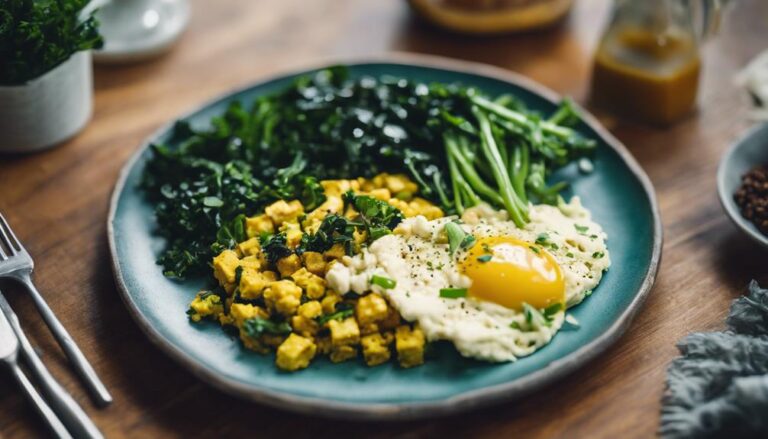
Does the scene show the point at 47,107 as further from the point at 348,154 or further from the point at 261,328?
the point at 261,328

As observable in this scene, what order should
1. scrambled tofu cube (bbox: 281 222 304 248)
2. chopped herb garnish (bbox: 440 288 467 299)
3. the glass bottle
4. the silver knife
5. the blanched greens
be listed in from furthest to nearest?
1. the glass bottle
2. the blanched greens
3. scrambled tofu cube (bbox: 281 222 304 248)
4. chopped herb garnish (bbox: 440 288 467 299)
5. the silver knife

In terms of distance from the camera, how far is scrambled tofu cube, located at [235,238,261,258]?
2.93 metres

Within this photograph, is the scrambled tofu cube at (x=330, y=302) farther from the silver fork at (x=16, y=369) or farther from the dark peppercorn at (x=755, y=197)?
the dark peppercorn at (x=755, y=197)

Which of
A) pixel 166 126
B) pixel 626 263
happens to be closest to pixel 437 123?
pixel 626 263

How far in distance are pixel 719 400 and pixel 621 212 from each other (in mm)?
1012

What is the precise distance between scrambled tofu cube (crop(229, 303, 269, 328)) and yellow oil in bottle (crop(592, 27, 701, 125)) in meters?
2.27

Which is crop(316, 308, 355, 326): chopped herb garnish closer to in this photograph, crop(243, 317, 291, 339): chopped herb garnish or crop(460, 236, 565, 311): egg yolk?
crop(243, 317, 291, 339): chopped herb garnish

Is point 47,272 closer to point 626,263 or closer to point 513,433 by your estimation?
point 513,433

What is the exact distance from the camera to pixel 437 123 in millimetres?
3475

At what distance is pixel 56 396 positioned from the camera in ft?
8.39

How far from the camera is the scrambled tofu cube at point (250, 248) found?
9.61 feet

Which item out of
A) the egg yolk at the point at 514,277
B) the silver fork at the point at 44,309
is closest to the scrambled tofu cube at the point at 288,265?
the egg yolk at the point at 514,277

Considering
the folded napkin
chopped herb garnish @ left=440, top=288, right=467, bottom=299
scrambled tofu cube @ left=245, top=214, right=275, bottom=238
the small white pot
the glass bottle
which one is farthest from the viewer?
the glass bottle

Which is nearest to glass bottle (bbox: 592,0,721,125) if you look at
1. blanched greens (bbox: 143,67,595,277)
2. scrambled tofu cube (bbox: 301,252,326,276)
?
blanched greens (bbox: 143,67,595,277)
